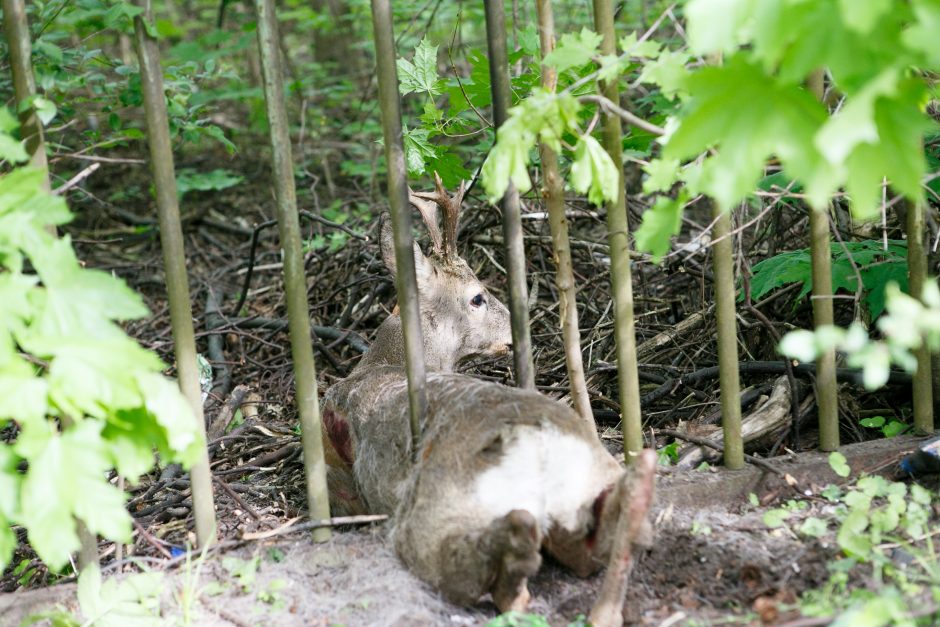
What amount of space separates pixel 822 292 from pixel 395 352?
6.18 feet

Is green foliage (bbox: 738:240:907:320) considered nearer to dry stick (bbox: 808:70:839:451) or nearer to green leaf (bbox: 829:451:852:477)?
dry stick (bbox: 808:70:839:451)

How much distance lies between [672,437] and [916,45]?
2.21m

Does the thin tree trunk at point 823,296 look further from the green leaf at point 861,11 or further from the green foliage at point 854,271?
the green leaf at point 861,11

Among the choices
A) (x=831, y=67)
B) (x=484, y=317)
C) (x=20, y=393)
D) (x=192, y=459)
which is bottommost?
(x=484, y=317)

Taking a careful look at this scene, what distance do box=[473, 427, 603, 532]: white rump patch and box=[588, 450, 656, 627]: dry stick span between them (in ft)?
0.84

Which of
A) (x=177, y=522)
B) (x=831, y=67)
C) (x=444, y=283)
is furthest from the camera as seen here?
(x=444, y=283)

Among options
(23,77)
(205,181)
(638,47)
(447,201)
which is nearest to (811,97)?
(638,47)

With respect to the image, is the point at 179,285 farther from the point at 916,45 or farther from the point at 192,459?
the point at 916,45

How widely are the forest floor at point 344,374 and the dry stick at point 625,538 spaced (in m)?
0.14

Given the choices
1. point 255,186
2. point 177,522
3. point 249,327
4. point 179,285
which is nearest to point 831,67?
point 179,285

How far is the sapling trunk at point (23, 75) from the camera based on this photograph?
8.04 feet

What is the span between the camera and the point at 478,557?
7.82 feet

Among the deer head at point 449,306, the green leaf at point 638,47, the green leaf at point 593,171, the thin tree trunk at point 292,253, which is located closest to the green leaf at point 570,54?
the green leaf at point 638,47

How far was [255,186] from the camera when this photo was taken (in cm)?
861
